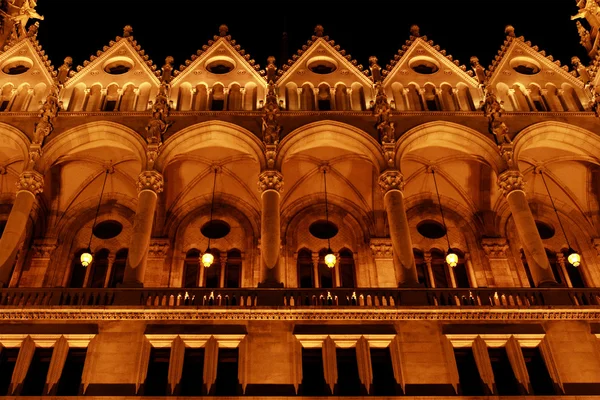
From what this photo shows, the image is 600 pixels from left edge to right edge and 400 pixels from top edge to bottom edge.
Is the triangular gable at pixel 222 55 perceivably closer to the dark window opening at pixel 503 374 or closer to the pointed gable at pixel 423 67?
the pointed gable at pixel 423 67

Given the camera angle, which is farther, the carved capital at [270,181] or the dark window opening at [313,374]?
Result: the carved capital at [270,181]

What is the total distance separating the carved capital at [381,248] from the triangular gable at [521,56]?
7.68 meters

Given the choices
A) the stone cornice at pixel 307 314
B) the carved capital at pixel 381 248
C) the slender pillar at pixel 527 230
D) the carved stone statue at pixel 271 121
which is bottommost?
the stone cornice at pixel 307 314

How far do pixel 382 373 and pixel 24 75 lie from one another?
19014mm

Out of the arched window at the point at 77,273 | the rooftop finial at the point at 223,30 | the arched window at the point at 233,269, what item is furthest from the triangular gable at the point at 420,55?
the arched window at the point at 77,273

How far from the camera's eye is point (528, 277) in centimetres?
2714

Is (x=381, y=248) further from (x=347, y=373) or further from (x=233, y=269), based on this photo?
(x=347, y=373)

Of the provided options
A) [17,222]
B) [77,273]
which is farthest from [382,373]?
[77,273]

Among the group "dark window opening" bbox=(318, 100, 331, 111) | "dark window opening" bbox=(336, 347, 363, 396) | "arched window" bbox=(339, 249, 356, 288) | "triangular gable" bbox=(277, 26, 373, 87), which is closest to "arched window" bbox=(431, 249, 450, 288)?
"arched window" bbox=(339, 249, 356, 288)

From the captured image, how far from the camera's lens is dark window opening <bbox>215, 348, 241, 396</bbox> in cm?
1856

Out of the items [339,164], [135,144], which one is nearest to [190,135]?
[135,144]

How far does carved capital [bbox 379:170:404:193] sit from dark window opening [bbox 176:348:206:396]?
8.71 m

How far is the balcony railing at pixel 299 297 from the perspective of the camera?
2042cm

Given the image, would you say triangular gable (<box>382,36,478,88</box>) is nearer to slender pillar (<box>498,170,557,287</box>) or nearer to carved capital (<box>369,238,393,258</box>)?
slender pillar (<box>498,170,557,287</box>)
